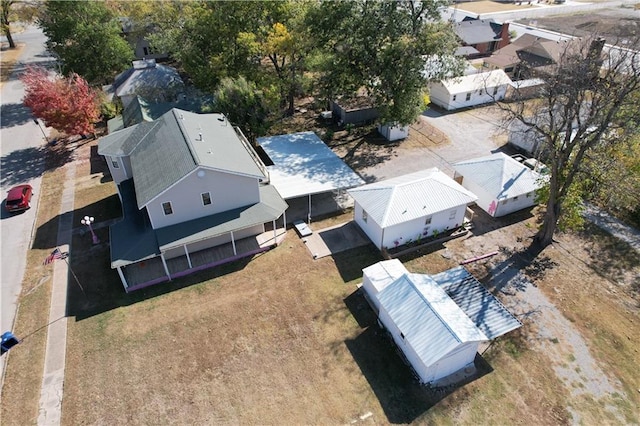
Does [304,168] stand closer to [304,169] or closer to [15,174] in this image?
[304,169]

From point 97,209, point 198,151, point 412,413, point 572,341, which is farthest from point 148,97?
point 572,341

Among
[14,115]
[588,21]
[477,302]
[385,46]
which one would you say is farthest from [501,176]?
[588,21]

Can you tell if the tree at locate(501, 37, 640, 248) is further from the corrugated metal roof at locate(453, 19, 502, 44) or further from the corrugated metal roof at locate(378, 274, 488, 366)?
the corrugated metal roof at locate(453, 19, 502, 44)

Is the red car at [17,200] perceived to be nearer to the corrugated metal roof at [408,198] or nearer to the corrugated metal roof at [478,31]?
the corrugated metal roof at [408,198]

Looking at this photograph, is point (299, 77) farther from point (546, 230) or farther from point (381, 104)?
point (546, 230)

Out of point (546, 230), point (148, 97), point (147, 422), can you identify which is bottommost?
point (147, 422)

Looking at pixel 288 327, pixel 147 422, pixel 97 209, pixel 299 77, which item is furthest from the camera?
pixel 299 77
